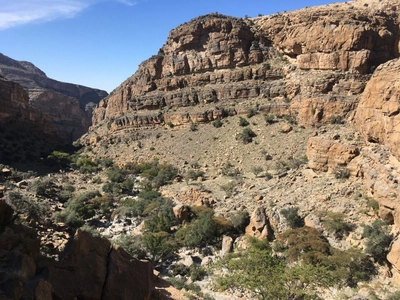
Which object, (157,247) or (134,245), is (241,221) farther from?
(134,245)

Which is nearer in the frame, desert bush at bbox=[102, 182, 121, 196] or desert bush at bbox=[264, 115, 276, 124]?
desert bush at bbox=[102, 182, 121, 196]

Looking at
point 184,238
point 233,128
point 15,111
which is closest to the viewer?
point 184,238

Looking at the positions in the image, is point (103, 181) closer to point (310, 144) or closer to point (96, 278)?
point (310, 144)

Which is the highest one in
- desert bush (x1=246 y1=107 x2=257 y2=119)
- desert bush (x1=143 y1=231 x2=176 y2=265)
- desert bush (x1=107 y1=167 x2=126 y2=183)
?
desert bush (x1=246 y1=107 x2=257 y2=119)

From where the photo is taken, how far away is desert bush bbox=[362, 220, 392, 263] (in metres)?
15.1

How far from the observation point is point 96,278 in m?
9.10

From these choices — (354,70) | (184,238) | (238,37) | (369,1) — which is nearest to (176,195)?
(184,238)

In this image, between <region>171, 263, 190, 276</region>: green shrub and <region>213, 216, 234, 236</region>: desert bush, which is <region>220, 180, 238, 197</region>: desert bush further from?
<region>171, 263, 190, 276</region>: green shrub

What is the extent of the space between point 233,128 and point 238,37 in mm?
15998

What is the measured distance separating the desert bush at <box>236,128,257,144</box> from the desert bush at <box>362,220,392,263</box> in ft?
75.7

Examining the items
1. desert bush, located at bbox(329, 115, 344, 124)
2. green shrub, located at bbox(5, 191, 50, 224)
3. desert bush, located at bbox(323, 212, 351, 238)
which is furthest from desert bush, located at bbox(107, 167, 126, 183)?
desert bush, located at bbox(323, 212, 351, 238)

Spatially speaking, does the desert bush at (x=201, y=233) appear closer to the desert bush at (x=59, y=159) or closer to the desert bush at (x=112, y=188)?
the desert bush at (x=112, y=188)

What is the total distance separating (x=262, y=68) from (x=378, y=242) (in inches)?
1368

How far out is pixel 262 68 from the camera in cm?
4616
